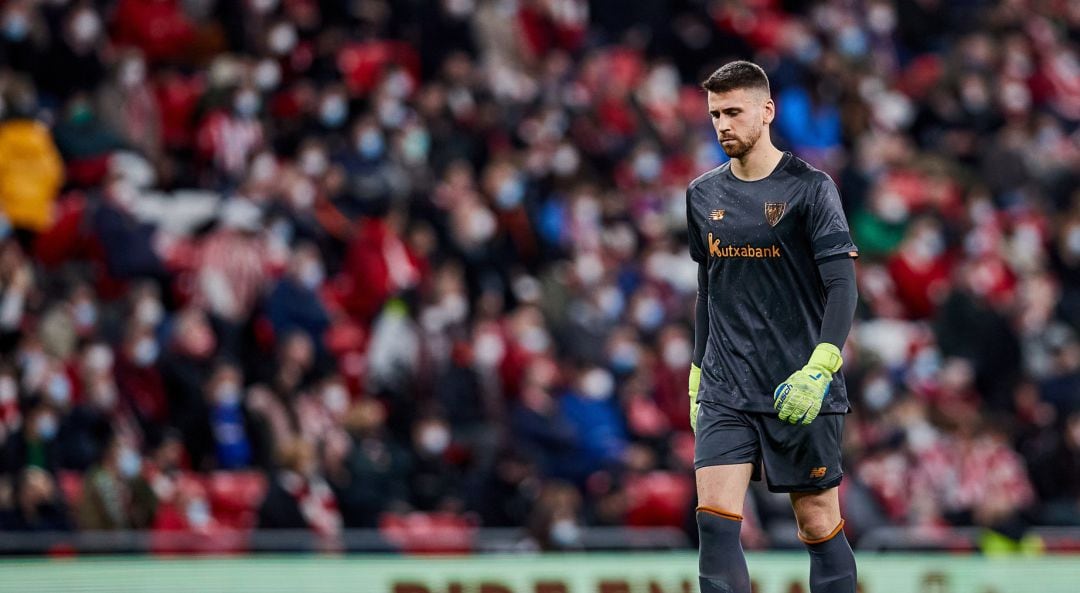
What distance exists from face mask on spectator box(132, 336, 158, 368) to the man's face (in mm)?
8206

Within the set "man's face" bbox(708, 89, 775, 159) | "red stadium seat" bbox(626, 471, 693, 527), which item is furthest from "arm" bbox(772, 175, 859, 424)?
"red stadium seat" bbox(626, 471, 693, 527)

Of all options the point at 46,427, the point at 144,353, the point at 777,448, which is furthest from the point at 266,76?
the point at 777,448

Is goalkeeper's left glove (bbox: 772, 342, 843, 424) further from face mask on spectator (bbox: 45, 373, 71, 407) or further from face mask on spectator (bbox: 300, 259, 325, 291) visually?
face mask on spectator (bbox: 300, 259, 325, 291)

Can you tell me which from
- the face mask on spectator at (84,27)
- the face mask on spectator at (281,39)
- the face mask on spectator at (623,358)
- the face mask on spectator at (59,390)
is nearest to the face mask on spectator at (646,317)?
the face mask on spectator at (623,358)

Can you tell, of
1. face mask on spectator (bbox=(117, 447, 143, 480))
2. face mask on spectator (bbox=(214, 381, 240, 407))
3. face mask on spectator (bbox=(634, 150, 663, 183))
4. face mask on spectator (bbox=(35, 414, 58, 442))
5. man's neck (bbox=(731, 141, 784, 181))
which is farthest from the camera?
face mask on spectator (bbox=(634, 150, 663, 183))

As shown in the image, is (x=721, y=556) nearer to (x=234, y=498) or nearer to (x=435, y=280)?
(x=234, y=498)

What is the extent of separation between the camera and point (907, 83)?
70.3ft

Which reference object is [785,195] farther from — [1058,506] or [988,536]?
[1058,506]

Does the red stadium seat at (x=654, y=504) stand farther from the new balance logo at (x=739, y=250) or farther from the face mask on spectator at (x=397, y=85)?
the new balance logo at (x=739, y=250)

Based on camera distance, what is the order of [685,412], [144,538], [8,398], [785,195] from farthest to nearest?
[685,412] < [8,398] < [144,538] < [785,195]

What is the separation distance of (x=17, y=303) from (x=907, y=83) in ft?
38.7

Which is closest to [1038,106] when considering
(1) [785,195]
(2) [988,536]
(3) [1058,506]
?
(3) [1058,506]

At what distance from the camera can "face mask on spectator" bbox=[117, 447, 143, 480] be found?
12.9 meters

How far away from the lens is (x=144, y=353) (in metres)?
13.9
